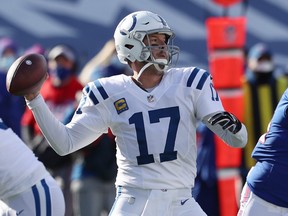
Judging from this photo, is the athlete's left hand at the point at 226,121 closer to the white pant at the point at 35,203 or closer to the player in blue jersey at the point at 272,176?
the player in blue jersey at the point at 272,176

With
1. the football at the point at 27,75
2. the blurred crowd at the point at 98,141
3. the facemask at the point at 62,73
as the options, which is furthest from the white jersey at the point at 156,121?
the facemask at the point at 62,73

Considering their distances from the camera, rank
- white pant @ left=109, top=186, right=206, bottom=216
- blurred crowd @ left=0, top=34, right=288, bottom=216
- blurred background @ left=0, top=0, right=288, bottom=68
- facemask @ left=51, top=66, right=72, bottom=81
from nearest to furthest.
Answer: white pant @ left=109, top=186, right=206, bottom=216 → blurred crowd @ left=0, top=34, right=288, bottom=216 → facemask @ left=51, top=66, right=72, bottom=81 → blurred background @ left=0, top=0, right=288, bottom=68

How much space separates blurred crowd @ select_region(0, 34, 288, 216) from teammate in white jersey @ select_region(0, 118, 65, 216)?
8.32 ft

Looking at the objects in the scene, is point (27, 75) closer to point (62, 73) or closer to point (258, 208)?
Result: point (258, 208)

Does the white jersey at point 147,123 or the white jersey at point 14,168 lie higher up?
the white jersey at point 147,123

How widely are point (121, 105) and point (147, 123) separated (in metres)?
0.17

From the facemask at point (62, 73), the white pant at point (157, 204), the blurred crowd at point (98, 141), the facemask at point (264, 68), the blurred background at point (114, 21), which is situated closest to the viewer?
the white pant at point (157, 204)

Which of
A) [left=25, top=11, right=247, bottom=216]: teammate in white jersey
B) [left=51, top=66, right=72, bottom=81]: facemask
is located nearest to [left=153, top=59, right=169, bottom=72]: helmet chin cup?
[left=25, top=11, right=247, bottom=216]: teammate in white jersey

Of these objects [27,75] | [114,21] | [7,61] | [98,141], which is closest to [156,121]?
[27,75]

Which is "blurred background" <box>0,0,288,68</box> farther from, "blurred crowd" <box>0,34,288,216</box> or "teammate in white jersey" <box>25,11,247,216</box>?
"teammate in white jersey" <box>25,11,247,216</box>

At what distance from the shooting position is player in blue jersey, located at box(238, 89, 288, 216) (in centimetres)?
568

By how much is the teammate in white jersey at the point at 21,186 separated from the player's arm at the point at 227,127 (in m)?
0.96

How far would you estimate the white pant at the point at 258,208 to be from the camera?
568 cm

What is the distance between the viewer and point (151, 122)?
5441mm
